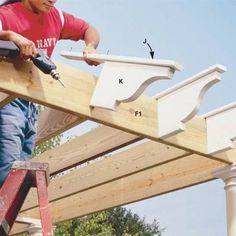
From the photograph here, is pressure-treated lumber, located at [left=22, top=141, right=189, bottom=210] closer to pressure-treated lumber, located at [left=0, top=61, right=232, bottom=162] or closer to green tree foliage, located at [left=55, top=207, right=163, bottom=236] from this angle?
pressure-treated lumber, located at [left=0, top=61, right=232, bottom=162]

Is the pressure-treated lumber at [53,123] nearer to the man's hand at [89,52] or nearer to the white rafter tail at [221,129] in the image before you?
the man's hand at [89,52]

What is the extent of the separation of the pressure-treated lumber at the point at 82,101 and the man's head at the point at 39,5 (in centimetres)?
43

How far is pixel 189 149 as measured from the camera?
5.45m

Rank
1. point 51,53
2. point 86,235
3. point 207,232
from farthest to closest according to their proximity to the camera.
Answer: point 207,232 → point 86,235 → point 51,53

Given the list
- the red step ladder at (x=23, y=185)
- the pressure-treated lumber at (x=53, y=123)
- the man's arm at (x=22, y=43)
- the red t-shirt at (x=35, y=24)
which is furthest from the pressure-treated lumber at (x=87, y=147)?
the man's arm at (x=22, y=43)

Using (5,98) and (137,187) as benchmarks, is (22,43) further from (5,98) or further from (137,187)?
(137,187)

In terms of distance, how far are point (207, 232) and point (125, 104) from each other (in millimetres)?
22064

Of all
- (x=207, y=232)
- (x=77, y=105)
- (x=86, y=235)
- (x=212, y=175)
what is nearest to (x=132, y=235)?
(x=86, y=235)

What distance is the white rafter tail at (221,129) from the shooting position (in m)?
5.46

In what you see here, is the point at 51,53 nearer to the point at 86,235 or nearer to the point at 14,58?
the point at 14,58

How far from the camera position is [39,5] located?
15.1ft

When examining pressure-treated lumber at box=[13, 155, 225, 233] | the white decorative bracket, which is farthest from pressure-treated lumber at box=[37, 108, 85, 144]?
pressure-treated lumber at box=[13, 155, 225, 233]

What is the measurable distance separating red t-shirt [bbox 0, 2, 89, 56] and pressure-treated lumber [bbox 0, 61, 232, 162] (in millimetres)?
240

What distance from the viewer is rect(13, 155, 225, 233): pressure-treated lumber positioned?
645 centimetres
